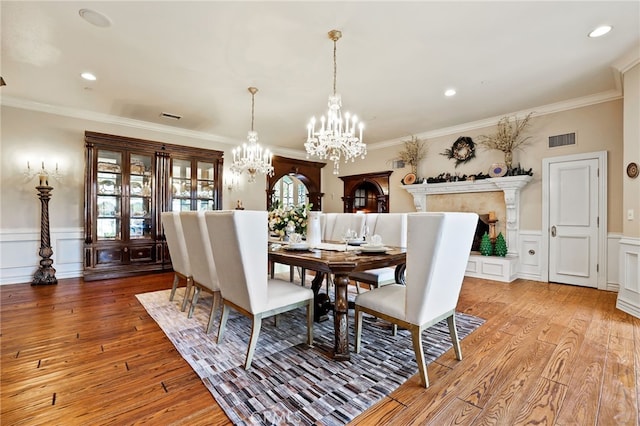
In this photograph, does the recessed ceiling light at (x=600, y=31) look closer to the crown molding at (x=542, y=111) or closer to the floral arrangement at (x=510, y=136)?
the crown molding at (x=542, y=111)

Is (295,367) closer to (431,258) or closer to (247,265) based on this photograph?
(247,265)

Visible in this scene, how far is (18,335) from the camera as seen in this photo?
2408 mm

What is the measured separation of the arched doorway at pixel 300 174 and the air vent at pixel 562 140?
4881mm

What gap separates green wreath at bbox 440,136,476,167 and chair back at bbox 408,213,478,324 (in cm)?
392

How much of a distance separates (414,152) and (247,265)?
4.97 meters

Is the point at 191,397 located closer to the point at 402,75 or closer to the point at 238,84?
the point at 238,84

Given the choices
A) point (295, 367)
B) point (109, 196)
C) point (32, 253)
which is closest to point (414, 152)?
point (295, 367)

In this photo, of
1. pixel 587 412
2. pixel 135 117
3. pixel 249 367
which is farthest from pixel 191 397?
pixel 135 117

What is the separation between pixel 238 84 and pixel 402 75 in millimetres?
2052

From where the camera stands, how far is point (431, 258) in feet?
5.35

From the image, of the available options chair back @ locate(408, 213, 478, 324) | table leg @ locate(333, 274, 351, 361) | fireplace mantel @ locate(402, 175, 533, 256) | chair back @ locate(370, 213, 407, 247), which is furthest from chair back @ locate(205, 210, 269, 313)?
fireplace mantel @ locate(402, 175, 533, 256)

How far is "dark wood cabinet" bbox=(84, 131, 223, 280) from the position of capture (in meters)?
4.36

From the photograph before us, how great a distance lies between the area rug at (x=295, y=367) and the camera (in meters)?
1.52

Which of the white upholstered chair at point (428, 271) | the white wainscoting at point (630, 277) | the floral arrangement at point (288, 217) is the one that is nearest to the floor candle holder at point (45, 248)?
the floral arrangement at point (288, 217)
